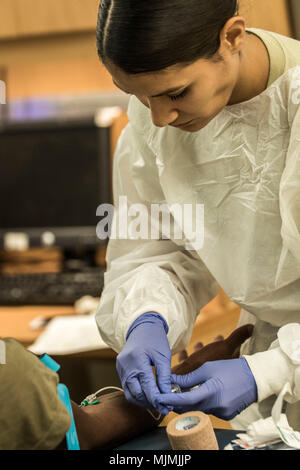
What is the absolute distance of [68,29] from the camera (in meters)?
1.89

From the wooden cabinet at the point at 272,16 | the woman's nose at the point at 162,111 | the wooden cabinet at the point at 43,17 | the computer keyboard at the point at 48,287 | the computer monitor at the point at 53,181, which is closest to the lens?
the woman's nose at the point at 162,111

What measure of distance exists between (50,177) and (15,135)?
21 centimetres

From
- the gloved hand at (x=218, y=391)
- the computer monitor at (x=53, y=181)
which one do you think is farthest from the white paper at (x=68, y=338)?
the gloved hand at (x=218, y=391)

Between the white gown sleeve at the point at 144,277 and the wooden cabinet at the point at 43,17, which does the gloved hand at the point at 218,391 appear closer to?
the white gown sleeve at the point at 144,277

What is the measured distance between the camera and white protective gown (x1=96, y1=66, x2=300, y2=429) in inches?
33.3

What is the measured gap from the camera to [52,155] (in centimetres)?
205

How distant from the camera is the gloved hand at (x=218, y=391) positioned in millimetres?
782

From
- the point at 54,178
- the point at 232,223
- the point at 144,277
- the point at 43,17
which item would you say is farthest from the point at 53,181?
the point at 232,223

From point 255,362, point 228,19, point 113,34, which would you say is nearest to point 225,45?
point 228,19

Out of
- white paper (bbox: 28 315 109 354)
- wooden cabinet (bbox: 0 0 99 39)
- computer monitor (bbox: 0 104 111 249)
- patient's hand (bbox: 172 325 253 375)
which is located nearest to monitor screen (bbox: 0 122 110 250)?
computer monitor (bbox: 0 104 111 249)

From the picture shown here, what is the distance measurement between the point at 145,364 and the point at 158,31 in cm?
48

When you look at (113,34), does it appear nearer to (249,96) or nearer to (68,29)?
(249,96)

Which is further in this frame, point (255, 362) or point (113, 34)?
point (255, 362)

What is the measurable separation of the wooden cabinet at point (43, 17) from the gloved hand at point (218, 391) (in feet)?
4.56
